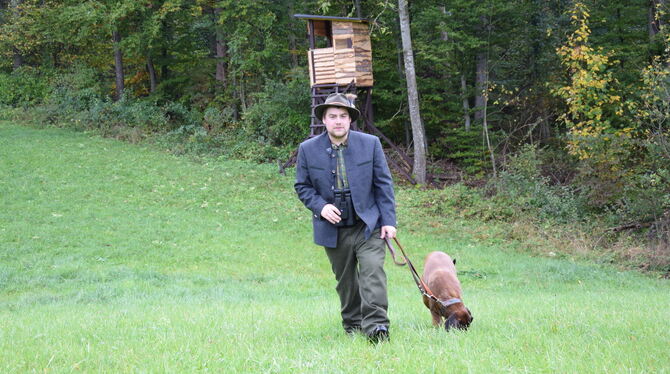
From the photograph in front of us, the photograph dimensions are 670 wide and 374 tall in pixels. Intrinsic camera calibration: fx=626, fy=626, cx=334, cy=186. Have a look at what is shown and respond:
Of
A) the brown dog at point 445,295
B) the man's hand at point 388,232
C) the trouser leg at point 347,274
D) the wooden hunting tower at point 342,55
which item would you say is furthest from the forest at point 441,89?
the man's hand at point 388,232

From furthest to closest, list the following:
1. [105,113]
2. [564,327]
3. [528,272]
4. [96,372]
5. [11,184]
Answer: [105,113] < [11,184] < [528,272] < [564,327] < [96,372]

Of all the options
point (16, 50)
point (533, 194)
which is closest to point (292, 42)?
point (16, 50)

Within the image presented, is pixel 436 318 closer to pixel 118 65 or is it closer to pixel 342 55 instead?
pixel 342 55

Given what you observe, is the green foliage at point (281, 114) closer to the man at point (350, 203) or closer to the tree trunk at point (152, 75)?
the tree trunk at point (152, 75)

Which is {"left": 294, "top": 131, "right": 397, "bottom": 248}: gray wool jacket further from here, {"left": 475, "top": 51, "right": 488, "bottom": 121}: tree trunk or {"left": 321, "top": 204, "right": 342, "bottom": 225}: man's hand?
{"left": 475, "top": 51, "right": 488, "bottom": 121}: tree trunk

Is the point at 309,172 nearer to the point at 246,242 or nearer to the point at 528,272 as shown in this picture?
the point at 528,272

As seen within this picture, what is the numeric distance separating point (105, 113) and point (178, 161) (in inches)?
312

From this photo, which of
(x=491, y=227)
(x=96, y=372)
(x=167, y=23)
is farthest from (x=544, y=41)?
(x=96, y=372)

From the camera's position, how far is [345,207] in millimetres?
5211

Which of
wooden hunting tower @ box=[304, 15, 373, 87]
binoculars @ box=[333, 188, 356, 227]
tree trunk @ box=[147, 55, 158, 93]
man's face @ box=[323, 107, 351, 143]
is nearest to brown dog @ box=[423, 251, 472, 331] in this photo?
binoculars @ box=[333, 188, 356, 227]

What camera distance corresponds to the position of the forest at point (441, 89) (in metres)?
17.2

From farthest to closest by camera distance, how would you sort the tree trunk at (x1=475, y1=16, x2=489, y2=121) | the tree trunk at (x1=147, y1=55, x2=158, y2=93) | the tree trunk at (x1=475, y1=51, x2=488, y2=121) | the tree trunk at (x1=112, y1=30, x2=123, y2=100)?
the tree trunk at (x1=147, y1=55, x2=158, y2=93), the tree trunk at (x1=112, y1=30, x2=123, y2=100), the tree trunk at (x1=475, y1=51, x2=488, y2=121), the tree trunk at (x1=475, y1=16, x2=489, y2=121)

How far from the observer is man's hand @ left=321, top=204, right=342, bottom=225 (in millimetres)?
5094

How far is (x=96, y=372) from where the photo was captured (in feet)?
13.3
